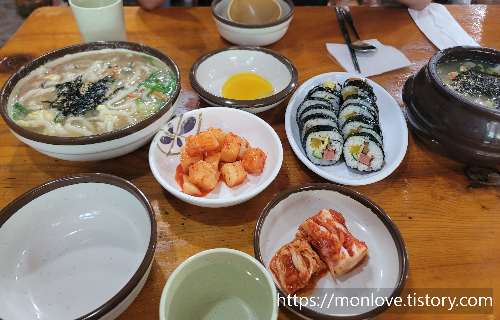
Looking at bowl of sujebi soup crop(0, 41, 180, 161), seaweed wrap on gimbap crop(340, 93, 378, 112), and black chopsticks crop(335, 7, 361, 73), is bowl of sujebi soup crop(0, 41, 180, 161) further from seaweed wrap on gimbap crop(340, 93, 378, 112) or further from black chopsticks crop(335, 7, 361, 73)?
black chopsticks crop(335, 7, 361, 73)

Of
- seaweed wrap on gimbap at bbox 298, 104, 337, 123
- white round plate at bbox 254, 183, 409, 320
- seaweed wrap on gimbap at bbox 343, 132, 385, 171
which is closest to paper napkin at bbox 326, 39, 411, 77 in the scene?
seaweed wrap on gimbap at bbox 298, 104, 337, 123

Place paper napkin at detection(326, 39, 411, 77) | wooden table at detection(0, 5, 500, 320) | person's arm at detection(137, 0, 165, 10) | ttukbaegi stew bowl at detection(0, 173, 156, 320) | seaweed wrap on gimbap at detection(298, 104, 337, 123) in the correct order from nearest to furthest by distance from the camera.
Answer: ttukbaegi stew bowl at detection(0, 173, 156, 320) → wooden table at detection(0, 5, 500, 320) → seaweed wrap on gimbap at detection(298, 104, 337, 123) → paper napkin at detection(326, 39, 411, 77) → person's arm at detection(137, 0, 165, 10)

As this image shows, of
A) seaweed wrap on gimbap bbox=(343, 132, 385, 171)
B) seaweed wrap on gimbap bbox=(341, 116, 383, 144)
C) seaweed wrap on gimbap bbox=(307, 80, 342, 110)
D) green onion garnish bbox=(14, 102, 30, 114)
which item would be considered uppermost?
green onion garnish bbox=(14, 102, 30, 114)

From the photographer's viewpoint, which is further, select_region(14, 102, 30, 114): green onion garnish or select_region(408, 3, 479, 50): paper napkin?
select_region(408, 3, 479, 50): paper napkin

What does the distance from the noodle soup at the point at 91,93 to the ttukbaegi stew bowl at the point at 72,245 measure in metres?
0.38

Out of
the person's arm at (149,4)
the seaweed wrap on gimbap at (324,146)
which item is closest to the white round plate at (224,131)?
the seaweed wrap on gimbap at (324,146)

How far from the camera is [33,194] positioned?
1199 millimetres

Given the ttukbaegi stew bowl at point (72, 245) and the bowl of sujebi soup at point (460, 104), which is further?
the bowl of sujebi soup at point (460, 104)

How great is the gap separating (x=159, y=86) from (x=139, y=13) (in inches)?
55.2

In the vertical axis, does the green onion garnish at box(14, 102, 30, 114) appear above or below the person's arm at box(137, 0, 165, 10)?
below

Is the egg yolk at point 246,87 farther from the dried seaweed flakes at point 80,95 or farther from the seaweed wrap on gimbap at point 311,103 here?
the dried seaweed flakes at point 80,95

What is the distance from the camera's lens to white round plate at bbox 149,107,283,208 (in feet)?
4.53

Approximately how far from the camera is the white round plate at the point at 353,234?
3.73 feet

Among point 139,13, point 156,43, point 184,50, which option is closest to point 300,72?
point 184,50
